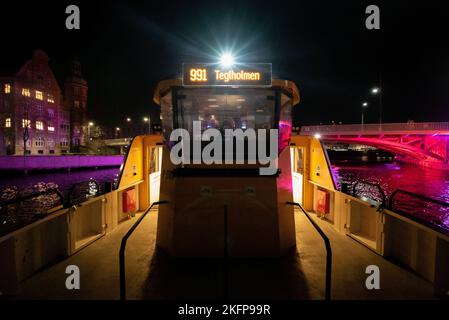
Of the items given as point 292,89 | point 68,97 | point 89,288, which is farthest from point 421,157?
point 68,97

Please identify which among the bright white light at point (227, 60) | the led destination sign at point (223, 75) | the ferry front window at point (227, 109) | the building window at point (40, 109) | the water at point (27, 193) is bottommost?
the water at point (27, 193)

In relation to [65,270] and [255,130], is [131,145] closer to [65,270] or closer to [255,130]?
[65,270]

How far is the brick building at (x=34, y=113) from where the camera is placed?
135 ft

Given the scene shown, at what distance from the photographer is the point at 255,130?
16.5 feet

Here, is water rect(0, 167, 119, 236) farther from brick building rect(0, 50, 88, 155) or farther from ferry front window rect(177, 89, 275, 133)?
brick building rect(0, 50, 88, 155)

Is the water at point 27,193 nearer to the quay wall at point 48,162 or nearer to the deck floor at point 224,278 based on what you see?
the quay wall at point 48,162

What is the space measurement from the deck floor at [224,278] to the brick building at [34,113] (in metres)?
37.6

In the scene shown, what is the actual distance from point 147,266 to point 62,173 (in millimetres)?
37357

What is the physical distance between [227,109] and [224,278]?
305cm

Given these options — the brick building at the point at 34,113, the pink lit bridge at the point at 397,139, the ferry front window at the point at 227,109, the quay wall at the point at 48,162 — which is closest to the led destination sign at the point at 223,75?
the ferry front window at the point at 227,109

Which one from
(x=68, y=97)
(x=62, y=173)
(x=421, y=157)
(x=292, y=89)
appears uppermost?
(x=68, y=97)

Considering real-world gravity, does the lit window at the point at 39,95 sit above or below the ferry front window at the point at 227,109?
above

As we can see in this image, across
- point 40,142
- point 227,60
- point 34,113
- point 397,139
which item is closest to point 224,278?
point 227,60

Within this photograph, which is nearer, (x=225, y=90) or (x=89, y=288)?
(x=89, y=288)
